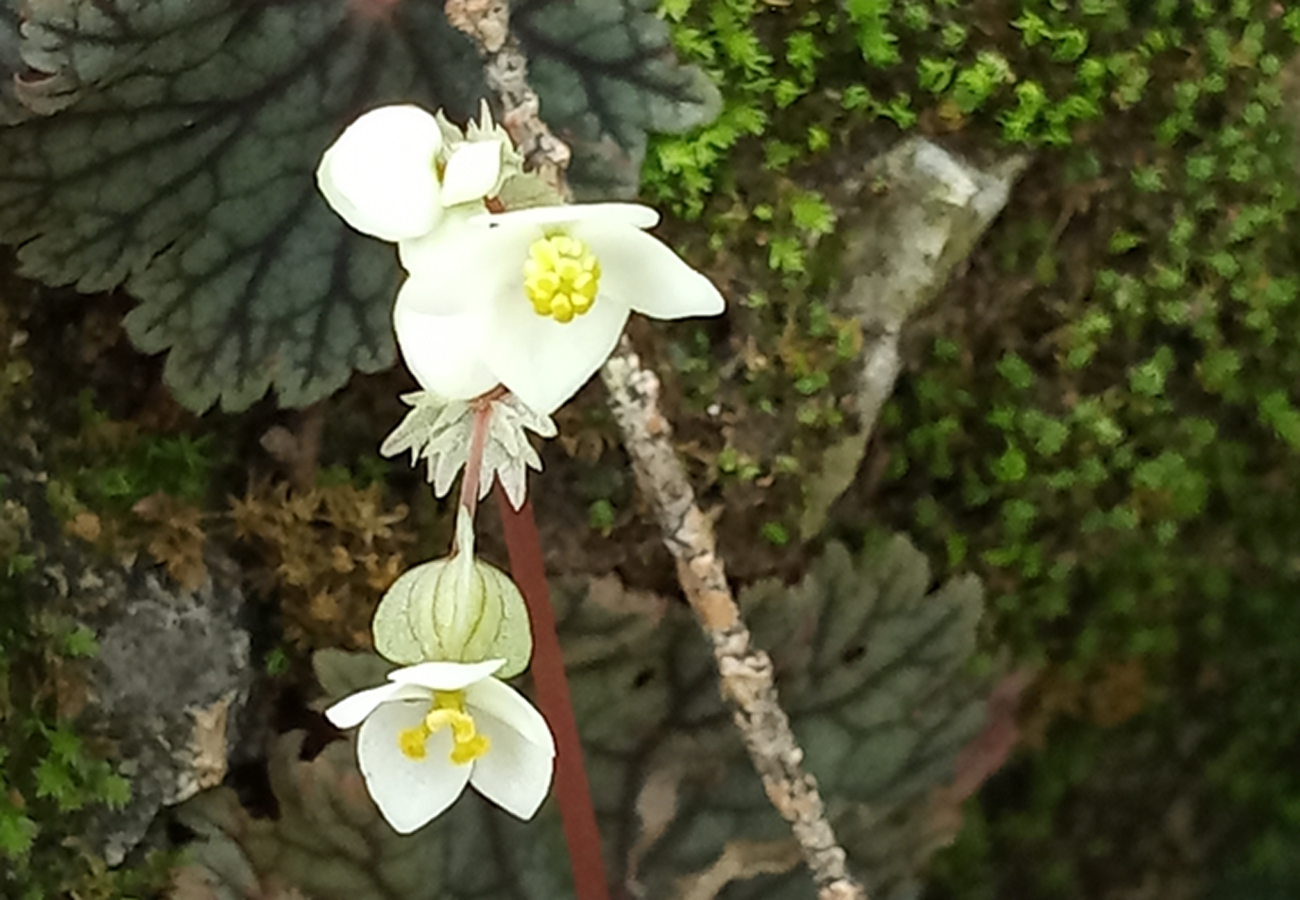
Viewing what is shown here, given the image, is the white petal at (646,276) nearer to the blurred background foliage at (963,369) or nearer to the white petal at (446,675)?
the white petal at (446,675)

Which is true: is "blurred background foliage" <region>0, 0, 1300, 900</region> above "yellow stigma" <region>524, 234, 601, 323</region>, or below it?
below

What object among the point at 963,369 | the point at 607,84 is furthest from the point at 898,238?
the point at 607,84

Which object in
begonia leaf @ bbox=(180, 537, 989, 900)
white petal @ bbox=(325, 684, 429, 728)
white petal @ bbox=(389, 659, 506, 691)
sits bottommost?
begonia leaf @ bbox=(180, 537, 989, 900)

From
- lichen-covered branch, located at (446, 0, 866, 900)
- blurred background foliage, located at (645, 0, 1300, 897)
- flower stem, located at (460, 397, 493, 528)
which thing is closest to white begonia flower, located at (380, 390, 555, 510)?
flower stem, located at (460, 397, 493, 528)

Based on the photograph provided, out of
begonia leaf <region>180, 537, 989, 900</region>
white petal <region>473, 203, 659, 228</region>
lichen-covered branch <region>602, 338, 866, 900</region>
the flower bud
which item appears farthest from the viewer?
begonia leaf <region>180, 537, 989, 900</region>

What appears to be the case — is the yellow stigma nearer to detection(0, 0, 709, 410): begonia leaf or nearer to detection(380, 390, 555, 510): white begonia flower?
detection(380, 390, 555, 510): white begonia flower

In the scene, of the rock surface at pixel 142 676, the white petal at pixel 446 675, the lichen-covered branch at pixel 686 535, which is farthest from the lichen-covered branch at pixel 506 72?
the rock surface at pixel 142 676
